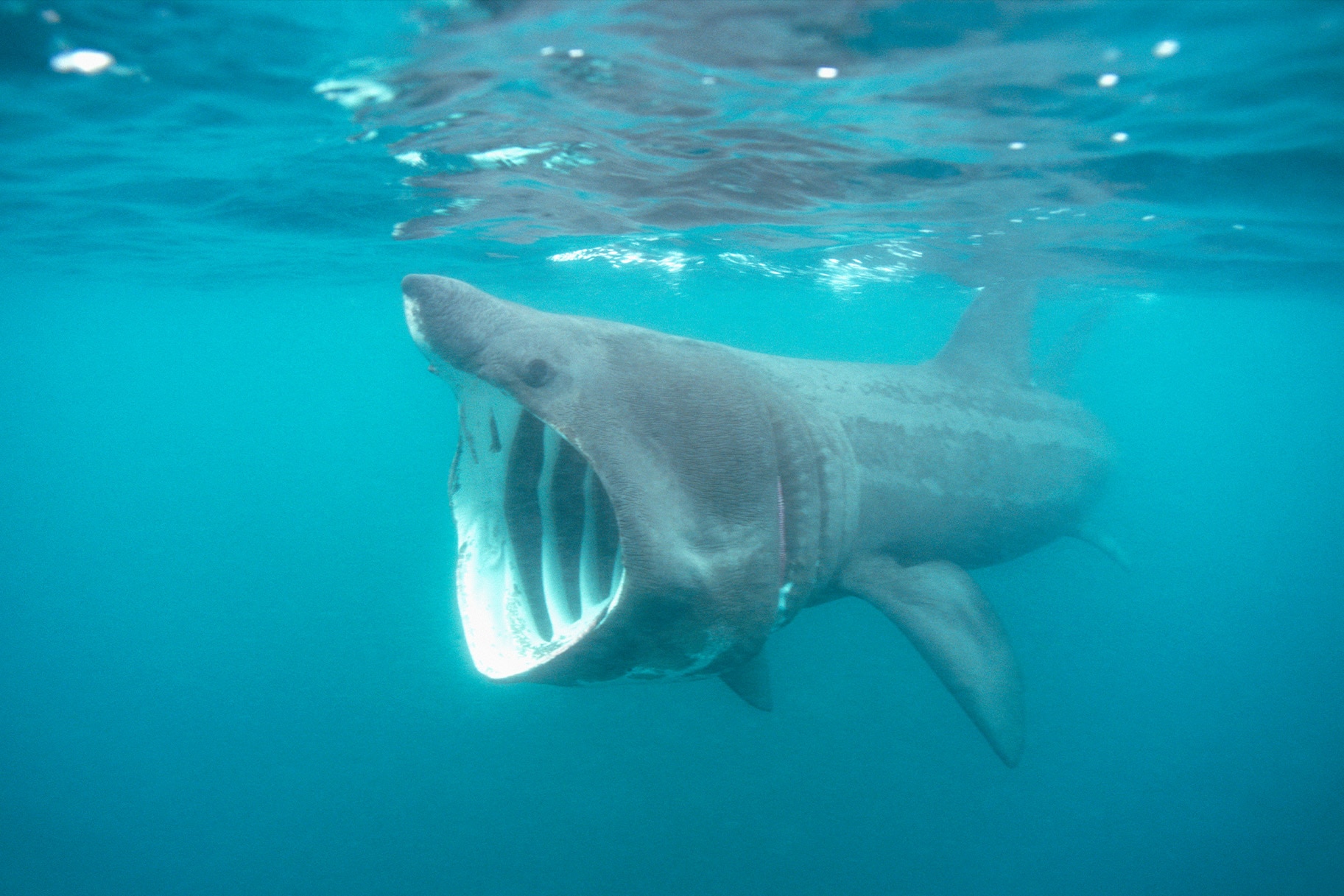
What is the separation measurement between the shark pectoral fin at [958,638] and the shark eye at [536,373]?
262cm

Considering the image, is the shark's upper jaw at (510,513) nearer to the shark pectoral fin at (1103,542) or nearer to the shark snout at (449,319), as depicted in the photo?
the shark snout at (449,319)

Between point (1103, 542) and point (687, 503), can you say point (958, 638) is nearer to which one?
point (687, 503)

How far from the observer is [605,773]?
1164 centimetres

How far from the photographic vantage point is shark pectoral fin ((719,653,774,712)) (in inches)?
195

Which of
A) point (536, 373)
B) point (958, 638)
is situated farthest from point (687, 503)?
point (958, 638)

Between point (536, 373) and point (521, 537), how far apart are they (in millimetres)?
1351

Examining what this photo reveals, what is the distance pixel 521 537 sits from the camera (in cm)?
380

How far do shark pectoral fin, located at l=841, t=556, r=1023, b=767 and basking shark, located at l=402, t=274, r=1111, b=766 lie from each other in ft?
0.05

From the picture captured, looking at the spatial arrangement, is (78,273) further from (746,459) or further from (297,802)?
(746,459)

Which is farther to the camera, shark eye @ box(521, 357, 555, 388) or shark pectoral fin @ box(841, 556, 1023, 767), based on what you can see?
shark pectoral fin @ box(841, 556, 1023, 767)

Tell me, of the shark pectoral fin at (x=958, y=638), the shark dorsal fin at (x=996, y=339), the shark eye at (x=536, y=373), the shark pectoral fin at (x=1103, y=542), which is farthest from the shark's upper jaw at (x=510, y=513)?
the shark pectoral fin at (x=1103, y=542)

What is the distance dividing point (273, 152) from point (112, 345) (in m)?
75.2

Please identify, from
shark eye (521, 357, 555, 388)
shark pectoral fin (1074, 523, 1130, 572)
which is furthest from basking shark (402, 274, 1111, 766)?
shark pectoral fin (1074, 523, 1130, 572)

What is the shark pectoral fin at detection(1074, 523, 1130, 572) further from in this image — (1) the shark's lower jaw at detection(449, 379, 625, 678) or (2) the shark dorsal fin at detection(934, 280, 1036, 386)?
(1) the shark's lower jaw at detection(449, 379, 625, 678)
